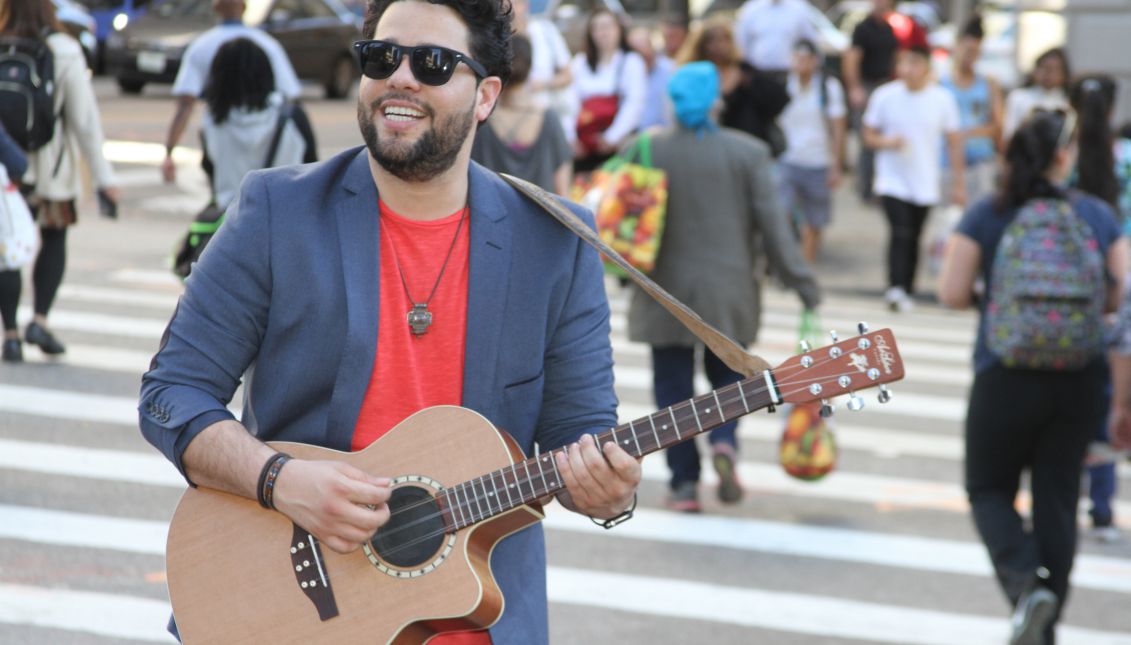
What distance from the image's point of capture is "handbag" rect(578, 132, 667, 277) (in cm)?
738

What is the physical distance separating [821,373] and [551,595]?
340 centimetres

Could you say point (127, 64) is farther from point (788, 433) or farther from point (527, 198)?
point (527, 198)

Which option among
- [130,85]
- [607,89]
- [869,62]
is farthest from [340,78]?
[607,89]

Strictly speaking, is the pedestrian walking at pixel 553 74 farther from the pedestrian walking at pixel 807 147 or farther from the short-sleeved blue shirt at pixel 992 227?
the short-sleeved blue shirt at pixel 992 227

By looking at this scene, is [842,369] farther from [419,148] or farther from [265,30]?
[265,30]

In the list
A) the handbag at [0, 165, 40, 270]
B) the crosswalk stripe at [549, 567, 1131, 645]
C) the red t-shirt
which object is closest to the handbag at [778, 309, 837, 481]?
the crosswalk stripe at [549, 567, 1131, 645]

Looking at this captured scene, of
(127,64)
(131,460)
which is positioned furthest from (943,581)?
(127,64)

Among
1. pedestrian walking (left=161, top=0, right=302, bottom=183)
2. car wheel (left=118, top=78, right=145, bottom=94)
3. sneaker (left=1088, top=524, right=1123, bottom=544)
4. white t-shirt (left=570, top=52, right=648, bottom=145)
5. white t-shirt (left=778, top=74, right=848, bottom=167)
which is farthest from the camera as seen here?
car wheel (left=118, top=78, right=145, bottom=94)

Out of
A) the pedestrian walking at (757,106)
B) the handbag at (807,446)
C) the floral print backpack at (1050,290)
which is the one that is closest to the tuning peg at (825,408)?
the floral print backpack at (1050,290)

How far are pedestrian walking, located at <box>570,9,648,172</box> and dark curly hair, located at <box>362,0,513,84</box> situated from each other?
10.2 meters

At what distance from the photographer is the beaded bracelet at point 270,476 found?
9.89ft

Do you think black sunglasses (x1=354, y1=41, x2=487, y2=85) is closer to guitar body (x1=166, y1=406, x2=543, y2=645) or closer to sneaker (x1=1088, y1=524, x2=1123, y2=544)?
guitar body (x1=166, y1=406, x2=543, y2=645)

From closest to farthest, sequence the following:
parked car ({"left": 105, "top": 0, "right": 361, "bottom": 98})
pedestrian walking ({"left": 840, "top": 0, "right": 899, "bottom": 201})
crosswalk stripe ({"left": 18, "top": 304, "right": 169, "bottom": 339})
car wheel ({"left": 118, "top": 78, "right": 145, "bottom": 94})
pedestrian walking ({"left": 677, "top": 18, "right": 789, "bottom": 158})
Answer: crosswalk stripe ({"left": 18, "top": 304, "right": 169, "bottom": 339}) → pedestrian walking ({"left": 677, "top": 18, "right": 789, "bottom": 158}) → pedestrian walking ({"left": 840, "top": 0, "right": 899, "bottom": 201}) → parked car ({"left": 105, "top": 0, "right": 361, "bottom": 98}) → car wheel ({"left": 118, "top": 78, "right": 145, "bottom": 94})

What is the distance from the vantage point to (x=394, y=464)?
10.2 ft
